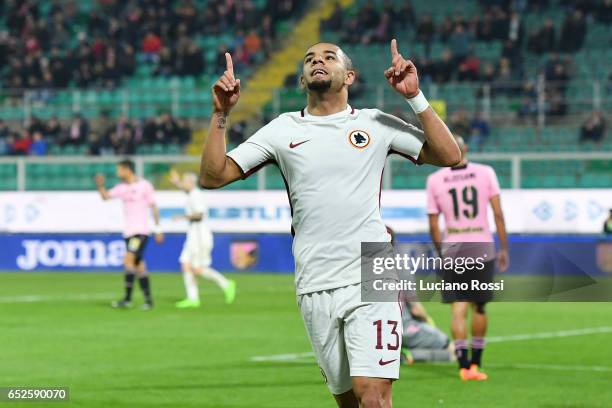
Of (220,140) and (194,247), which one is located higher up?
(220,140)

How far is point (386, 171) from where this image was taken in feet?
96.8

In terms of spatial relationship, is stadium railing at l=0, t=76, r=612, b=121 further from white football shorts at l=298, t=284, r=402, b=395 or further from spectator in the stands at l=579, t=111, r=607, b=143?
white football shorts at l=298, t=284, r=402, b=395

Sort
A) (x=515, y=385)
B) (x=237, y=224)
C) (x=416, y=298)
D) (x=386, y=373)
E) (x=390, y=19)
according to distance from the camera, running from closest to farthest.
A: (x=386, y=373) → (x=416, y=298) → (x=515, y=385) → (x=237, y=224) → (x=390, y=19)

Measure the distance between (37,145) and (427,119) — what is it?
28216 millimetres

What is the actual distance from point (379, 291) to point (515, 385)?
550cm

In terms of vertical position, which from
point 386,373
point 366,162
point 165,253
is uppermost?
point 366,162

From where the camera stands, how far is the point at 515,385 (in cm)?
1200

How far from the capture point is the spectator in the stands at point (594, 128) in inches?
1177

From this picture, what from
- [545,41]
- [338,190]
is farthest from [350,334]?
[545,41]

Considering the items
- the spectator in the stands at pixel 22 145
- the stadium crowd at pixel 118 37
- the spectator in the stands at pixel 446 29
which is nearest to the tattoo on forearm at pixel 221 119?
the spectator in the stands at pixel 22 145

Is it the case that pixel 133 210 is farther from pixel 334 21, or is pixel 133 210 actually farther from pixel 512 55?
pixel 334 21

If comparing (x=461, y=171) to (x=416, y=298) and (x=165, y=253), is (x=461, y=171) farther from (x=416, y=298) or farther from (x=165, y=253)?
(x=165, y=253)

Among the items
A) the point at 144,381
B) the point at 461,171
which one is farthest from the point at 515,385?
the point at 144,381

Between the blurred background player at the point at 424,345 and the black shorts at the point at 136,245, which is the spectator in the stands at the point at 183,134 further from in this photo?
the blurred background player at the point at 424,345
